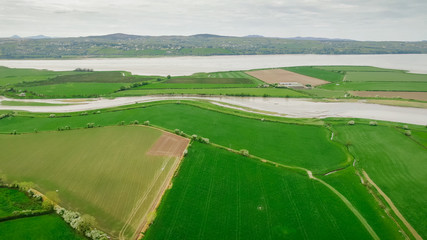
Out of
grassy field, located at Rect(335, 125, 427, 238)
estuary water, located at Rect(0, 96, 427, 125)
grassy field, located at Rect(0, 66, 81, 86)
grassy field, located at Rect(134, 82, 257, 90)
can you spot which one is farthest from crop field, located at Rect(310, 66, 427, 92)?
grassy field, located at Rect(0, 66, 81, 86)

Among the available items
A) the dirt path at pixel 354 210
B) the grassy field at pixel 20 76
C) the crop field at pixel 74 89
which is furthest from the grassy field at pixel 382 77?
the grassy field at pixel 20 76

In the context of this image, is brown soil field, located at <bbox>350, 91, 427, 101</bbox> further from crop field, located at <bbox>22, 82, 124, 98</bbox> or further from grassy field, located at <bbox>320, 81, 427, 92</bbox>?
crop field, located at <bbox>22, 82, 124, 98</bbox>

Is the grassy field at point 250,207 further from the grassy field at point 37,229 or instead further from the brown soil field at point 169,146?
the grassy field at point 37,229

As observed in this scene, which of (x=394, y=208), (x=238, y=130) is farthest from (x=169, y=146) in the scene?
(x=394, y=208)

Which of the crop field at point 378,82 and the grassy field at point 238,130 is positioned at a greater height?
the crop field at point 378,82

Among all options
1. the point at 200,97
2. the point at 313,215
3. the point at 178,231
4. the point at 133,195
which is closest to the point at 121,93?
the point at 200,97

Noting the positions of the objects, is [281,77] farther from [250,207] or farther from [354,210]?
[250,207]
